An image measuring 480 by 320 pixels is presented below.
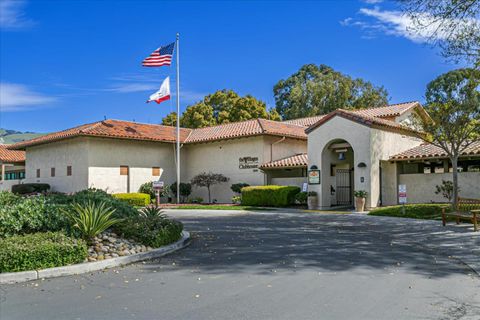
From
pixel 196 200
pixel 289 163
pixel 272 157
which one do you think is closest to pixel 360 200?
pixel 289 163

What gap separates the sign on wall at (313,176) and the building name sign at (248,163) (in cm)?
505

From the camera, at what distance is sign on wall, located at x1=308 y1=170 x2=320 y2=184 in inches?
1029

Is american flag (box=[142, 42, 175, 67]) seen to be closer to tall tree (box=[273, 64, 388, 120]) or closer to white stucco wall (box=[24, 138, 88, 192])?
white stucco wall (box=[24, 138, 88, 192])

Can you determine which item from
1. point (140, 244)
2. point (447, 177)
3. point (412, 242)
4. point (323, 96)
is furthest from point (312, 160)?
point (323, 96)

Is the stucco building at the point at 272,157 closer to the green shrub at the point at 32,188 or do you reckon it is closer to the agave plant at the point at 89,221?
the green shrub at the point at 32,188

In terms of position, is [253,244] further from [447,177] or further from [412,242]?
[447,177]

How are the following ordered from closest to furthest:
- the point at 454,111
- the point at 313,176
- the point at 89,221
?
the point at 89,221
the point at 454,111
the point at 313,176

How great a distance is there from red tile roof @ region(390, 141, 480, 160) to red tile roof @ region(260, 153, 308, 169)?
5565 mm

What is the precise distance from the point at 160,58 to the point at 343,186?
558 inches

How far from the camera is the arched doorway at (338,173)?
2653cm

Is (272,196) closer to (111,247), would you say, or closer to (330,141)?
(330,141)

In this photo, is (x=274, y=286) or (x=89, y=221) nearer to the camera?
(x=274, y=286)

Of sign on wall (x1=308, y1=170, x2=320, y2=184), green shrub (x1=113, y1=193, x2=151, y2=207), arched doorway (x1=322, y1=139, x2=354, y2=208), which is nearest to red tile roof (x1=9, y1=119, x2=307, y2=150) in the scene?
green shrub (x1=113, y1=193, x2=151, y2=207)

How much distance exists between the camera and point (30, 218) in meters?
9.90
